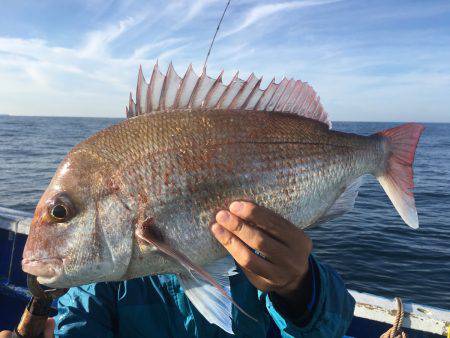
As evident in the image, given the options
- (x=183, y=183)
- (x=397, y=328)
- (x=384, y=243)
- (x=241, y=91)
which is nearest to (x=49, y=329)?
(x=183, y=183)

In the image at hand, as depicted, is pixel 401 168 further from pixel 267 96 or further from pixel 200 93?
pixel 200 93

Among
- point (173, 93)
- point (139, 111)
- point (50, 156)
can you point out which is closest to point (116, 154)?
point (139, 111)

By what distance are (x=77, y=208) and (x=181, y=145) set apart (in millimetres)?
506

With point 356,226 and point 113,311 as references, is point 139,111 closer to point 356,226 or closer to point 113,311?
point 113,311

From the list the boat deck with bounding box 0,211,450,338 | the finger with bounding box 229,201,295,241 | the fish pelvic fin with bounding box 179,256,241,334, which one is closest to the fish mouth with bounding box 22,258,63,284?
the fish pelvic fin with bounding box 179,256,241,334

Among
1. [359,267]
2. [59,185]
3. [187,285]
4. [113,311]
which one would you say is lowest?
[359,267]

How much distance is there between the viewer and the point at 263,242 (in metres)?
1.69

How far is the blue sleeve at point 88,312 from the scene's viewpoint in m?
2.30

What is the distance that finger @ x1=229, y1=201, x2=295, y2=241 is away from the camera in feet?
5.41

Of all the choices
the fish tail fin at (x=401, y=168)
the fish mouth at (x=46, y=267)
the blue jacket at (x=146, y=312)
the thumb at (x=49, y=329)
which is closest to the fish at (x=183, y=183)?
the fish mouth at (x=46, y=267)

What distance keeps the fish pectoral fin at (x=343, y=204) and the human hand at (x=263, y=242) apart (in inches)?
10.0

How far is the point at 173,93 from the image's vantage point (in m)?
1.82

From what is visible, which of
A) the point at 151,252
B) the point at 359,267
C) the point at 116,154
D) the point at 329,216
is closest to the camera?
the point at 151,252

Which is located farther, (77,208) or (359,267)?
(359,267)
